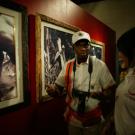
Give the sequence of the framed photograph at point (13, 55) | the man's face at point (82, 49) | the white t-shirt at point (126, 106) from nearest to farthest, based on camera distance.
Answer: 1. the white t-shirt at point (126, 106)
2. the framed photograph at point (13, 55)
3. the man's face at point (82, 49)

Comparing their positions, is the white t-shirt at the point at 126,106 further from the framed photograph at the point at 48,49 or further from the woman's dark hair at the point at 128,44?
the framed photograph at the point at 48,49

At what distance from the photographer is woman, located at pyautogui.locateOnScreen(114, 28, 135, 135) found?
4.99 feet

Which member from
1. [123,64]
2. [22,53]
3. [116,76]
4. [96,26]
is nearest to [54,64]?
[22,53]

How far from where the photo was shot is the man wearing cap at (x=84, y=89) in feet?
7.64

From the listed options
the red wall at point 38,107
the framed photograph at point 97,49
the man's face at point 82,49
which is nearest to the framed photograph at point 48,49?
the red wall at point 38,107

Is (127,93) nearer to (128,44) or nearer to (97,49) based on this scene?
(128,44)

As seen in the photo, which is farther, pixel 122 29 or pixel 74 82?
pixel 122 29

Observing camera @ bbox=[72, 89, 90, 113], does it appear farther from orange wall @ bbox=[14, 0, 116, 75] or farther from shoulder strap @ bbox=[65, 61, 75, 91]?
orange wall @ bbox=[14, 0, 116, 75]

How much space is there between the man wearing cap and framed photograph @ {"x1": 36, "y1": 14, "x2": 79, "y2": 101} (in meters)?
0.18

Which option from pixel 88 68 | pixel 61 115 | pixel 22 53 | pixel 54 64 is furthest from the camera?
pixel 61 115

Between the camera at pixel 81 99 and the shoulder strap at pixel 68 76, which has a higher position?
the shoulder strap at pixel 68 76

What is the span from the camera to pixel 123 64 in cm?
166

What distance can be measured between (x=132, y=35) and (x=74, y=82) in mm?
972

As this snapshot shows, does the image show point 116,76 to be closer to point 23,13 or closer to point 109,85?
point 109,85
